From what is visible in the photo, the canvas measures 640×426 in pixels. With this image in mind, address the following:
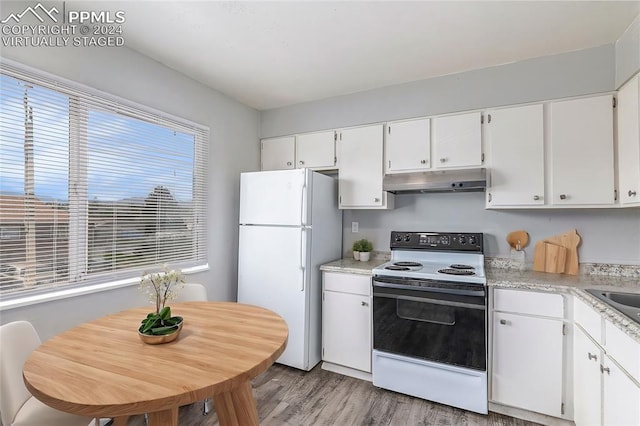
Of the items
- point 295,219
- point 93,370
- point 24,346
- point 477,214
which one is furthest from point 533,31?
point 24,346

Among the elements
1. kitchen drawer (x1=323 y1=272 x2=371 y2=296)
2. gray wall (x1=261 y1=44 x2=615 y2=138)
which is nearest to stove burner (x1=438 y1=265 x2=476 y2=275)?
kitchen drawer (x1=323 y1=272 x2=371 y2=296)

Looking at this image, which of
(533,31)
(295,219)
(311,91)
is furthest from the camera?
(311,91)

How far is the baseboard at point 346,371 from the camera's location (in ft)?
8.36

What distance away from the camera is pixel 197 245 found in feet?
9.15

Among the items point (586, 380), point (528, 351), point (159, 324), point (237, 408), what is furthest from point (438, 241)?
point (159, 324)

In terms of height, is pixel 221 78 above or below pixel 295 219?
above

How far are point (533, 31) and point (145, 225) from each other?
3129 millimetres

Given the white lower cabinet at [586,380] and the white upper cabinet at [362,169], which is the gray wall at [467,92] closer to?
the white upper cabinet at [362,169]

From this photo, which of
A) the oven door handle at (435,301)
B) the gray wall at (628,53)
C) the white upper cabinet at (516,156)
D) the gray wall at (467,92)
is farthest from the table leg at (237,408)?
the gray wall at (628,53)

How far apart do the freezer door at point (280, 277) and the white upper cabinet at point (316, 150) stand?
852mm

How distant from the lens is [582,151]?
2.17 meters

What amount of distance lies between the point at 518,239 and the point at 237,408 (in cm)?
243

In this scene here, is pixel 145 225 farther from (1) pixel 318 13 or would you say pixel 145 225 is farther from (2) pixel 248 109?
(1) pixel 318 13

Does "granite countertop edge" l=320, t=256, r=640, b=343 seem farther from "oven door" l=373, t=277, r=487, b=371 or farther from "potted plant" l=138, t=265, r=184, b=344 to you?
"potted plant" l=138, t=265, r=184, b=344
